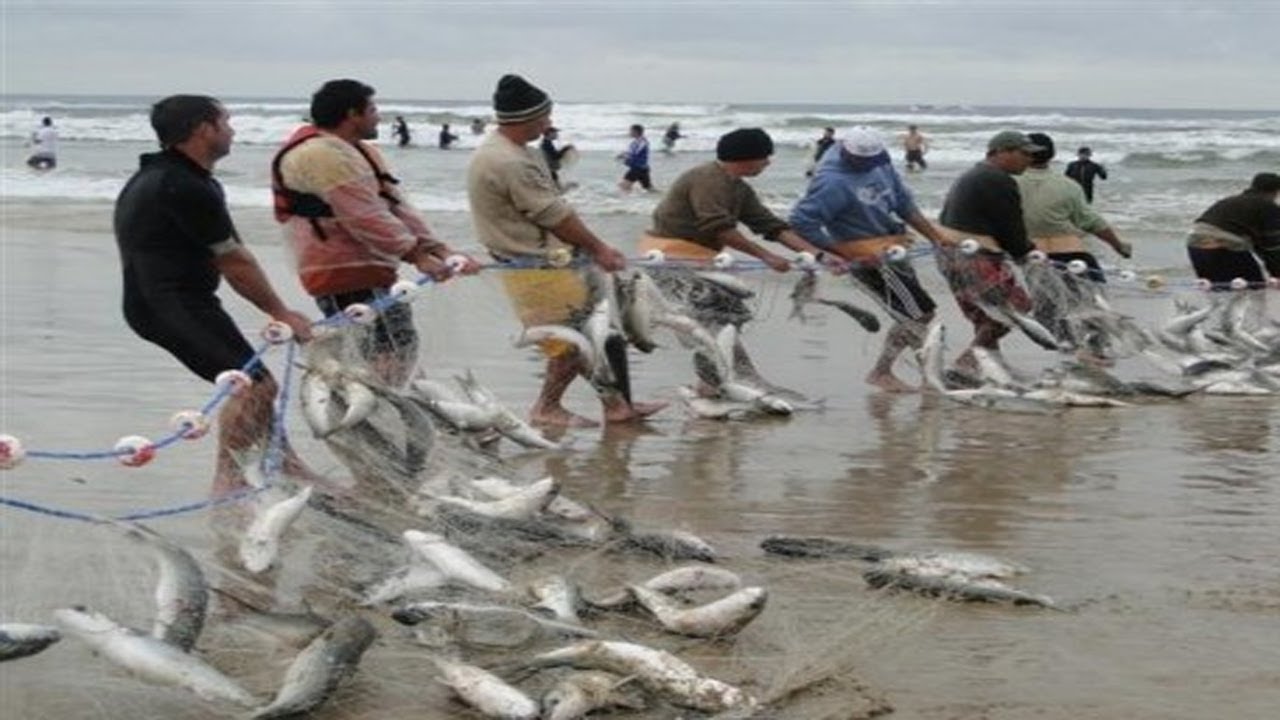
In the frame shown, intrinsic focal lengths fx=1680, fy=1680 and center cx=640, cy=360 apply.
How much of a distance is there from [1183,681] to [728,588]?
1566 mm

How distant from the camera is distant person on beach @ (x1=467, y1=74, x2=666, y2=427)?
920 cm

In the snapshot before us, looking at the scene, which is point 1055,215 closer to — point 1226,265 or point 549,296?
point 1226,265

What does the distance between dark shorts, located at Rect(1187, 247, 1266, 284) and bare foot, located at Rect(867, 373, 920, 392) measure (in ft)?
11.3

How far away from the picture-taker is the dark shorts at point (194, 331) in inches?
261

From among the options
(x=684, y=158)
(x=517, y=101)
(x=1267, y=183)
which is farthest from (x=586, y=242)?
(x=684, y=158)

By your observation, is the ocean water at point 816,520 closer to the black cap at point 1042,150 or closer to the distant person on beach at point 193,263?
the distant person on beach at point 193,263

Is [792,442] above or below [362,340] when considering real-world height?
below

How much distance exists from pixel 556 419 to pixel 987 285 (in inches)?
145

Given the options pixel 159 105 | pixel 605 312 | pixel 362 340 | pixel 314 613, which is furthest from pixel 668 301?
pixel 314 613

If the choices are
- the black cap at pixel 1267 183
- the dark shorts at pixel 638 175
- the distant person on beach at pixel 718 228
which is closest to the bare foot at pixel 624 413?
the distant person on beach at pixel 718 228

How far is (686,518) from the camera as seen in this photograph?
24.3 feet

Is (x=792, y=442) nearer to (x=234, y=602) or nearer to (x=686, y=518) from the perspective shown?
(x=686, y=518)

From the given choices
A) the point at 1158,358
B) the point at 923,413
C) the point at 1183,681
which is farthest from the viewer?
the point at 1158,358

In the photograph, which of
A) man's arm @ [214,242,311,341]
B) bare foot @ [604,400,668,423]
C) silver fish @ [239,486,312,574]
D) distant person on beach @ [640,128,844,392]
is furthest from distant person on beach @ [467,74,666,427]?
silver fish @ [239,486,312,574]
